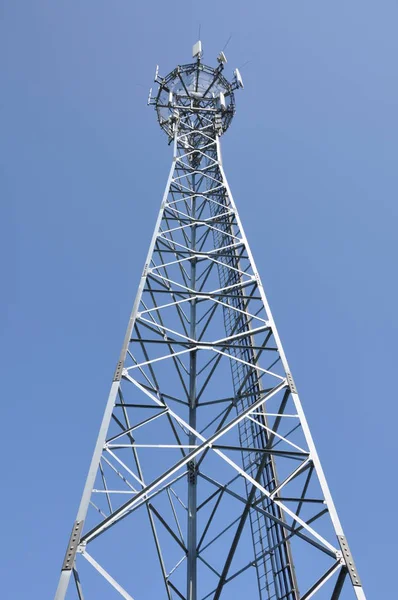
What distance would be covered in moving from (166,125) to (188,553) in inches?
593

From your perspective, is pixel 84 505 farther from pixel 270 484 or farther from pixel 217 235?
pixel 217 235

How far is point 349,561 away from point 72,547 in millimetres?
2974

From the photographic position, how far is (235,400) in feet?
29.3

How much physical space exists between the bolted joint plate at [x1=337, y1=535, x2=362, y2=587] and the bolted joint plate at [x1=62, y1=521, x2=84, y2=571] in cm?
288

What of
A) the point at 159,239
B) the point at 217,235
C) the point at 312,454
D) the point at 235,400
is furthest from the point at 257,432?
the point at 217,235

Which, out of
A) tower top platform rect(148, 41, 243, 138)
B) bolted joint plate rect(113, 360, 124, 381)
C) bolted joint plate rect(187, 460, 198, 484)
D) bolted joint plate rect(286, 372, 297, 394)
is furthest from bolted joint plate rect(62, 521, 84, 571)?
tower top platform rect(148, 41, 243, 138)

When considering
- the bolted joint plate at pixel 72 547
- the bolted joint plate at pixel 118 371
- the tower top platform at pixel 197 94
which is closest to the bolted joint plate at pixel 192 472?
the bolted joint plate at pixel 118 371

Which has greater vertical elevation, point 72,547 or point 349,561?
point 72,547

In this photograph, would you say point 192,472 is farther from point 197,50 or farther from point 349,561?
point 197,50

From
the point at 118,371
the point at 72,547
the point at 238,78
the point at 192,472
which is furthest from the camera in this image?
the point at 238,78

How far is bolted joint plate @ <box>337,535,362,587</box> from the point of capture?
17.0 ft

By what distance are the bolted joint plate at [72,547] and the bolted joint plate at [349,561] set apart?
2880 millimetres

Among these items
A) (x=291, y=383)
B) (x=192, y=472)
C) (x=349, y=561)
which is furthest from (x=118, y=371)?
(x=349, y=561)

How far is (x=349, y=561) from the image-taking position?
5316 millimetres
